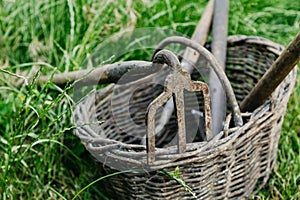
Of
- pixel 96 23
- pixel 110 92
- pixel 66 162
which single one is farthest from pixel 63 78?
pixel 96 23

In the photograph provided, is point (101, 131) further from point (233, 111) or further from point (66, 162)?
point (233, 111)

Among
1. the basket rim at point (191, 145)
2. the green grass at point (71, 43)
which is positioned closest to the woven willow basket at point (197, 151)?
the basket rim at point (191, 145)

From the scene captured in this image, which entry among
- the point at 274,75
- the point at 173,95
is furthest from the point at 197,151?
the point at 274,75

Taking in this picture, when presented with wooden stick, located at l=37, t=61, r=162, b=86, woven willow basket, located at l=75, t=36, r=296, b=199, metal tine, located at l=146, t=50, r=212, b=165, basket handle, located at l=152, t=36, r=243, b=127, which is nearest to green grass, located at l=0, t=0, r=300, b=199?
woven willow basket, located at l=75, t=36, r=296, b=199

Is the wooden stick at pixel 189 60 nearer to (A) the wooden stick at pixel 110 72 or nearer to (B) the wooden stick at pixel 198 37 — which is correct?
(B) the wooden stick at pixel 198 37

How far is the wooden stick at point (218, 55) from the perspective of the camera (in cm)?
140

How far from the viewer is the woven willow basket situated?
1182 mm

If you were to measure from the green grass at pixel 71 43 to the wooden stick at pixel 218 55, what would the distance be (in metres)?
0.24

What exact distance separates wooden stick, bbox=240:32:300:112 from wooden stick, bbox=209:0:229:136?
7cm

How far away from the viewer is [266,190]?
5.08 feet

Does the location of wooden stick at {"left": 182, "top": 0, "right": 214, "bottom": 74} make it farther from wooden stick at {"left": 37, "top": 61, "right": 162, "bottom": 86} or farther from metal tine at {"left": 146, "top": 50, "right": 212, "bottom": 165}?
metal tine at {"left": 146, "top": 50, "right": 212, "bottom": 165}

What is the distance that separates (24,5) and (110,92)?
61cm

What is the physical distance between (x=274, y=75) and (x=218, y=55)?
277 mm

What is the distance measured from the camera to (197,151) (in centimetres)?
116
